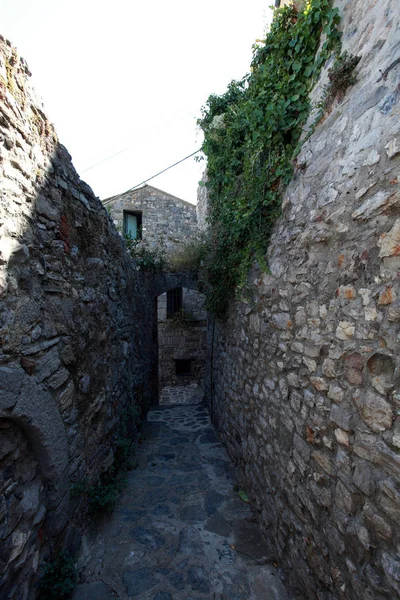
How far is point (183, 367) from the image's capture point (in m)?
10.3

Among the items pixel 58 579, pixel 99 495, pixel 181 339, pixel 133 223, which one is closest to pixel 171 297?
pixel 181 339

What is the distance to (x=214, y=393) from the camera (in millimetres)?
5379

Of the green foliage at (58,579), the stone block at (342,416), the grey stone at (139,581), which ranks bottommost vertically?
the grey stone at (139,581)

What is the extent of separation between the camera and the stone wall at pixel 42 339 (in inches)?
63.6

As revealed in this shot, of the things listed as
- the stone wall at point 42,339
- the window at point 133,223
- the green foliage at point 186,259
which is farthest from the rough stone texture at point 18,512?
the window at point 133,223

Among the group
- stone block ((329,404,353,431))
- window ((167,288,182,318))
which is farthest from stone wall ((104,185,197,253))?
stone block ((329,404,353,431))

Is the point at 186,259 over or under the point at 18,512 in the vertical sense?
over

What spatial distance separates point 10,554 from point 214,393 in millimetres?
4009

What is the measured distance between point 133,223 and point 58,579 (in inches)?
357

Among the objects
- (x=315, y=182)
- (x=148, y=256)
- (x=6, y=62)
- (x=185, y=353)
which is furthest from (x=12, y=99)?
(x=185, y=353)

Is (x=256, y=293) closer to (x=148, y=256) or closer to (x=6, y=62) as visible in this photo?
(x=6, y=62)

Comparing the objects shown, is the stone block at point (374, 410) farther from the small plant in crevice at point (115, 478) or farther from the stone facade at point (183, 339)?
the stone facade at point (183, 339)

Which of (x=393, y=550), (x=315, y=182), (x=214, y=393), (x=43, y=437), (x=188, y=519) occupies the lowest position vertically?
(x=188, y=519)

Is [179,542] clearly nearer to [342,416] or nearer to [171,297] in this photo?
[342,416]
